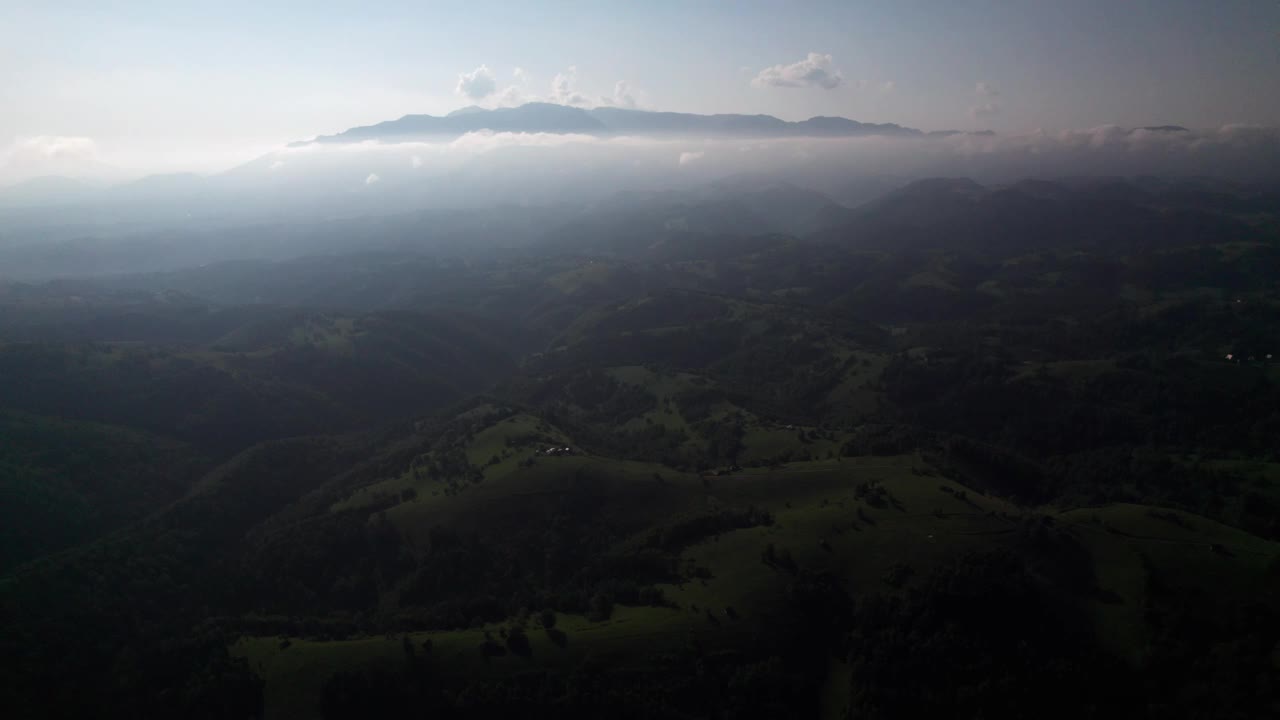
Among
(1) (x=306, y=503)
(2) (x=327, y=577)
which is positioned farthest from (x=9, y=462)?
(2) (x=327, y=577)

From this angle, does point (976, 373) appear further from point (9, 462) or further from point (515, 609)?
point (9, 462)

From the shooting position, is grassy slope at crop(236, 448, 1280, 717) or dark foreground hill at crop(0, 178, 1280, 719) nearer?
dark foreground hill at crop(0, 178, 1280, 719)

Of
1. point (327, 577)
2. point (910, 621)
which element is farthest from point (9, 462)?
point (910, 621)

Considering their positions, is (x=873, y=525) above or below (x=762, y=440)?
above

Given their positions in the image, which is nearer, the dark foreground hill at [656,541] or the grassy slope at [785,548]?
the dark foreground hill at [656,541]

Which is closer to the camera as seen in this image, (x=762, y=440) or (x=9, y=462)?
(x=9, y=462)

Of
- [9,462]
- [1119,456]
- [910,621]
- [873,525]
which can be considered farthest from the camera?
[1119,456]

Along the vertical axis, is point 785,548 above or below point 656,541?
above

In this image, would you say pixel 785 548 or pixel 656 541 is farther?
pixel 656 541

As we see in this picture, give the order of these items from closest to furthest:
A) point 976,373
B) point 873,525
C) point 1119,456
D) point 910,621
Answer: point 910,621 < point 873,525 < point 1119,456 < point 976,373
